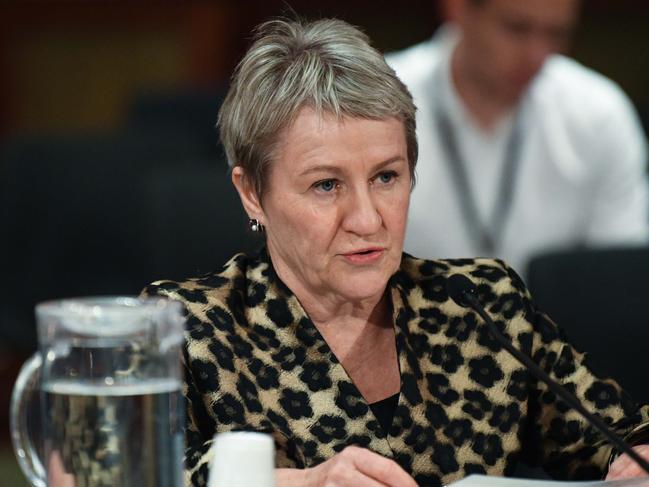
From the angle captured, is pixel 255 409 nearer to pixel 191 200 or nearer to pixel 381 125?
pixel 381 125

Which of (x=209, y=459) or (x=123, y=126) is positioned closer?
(x=209, y=459)

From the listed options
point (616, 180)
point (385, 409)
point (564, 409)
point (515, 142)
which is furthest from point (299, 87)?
point (616, 180)

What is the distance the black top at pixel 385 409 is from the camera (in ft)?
5.43

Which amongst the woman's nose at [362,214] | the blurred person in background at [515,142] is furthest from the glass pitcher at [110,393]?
the blurred person in background at [515,142]

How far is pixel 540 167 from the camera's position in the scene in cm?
336

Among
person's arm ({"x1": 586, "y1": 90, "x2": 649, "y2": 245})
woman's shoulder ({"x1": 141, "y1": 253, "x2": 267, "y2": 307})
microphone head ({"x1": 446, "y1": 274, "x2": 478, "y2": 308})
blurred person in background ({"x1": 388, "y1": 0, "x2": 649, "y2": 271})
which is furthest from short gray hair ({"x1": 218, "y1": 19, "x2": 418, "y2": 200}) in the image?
person's arm ({"x1": 586, "y1": 90, "x2": 649, "y2": 245})

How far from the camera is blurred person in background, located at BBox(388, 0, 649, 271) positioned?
3197mm

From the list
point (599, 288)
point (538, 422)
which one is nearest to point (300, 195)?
point (538, 422)

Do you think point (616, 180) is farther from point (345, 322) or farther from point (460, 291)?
point (460, 291)

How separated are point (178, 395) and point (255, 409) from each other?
0.39 metres

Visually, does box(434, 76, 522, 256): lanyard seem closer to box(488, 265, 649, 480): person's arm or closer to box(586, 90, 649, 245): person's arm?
box(586, 90, 649, 245): person's arm

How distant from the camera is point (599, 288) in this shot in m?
2.15

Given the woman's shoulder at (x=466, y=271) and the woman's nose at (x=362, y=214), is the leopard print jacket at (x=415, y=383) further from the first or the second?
the woman's nose at (x=362, y=214)

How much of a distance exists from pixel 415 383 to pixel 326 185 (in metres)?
0.29
